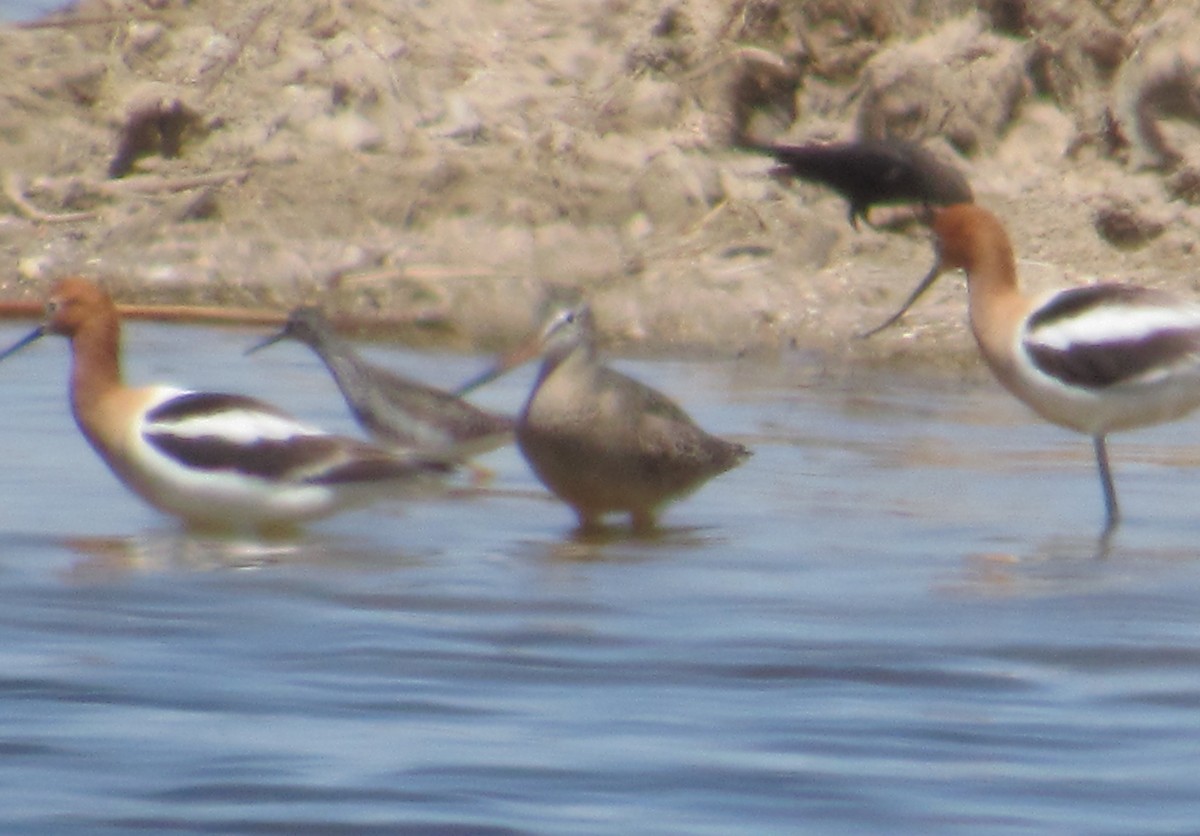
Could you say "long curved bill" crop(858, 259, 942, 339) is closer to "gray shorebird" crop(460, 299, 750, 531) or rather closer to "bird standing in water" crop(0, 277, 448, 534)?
"gray shorebird" crop(460, 299, 750, 531)

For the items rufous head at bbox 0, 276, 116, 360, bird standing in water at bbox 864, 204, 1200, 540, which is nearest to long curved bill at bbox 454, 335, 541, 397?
rufous head at bbox 0, 276, 116, 360

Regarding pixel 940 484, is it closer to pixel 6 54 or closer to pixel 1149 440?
pixel 1149 440

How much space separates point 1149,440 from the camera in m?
10.2

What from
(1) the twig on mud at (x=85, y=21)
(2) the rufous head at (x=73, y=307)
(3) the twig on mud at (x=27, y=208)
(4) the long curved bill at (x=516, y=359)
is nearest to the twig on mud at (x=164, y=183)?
(3) the twig on mud at (x=27, y=208)

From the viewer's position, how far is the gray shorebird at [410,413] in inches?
370

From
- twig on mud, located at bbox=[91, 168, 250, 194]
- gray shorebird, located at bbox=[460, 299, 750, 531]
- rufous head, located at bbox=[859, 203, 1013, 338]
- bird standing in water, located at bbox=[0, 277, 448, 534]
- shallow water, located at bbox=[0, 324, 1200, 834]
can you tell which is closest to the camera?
shallow water, located at bbox=[0, 324, 1200, 834]

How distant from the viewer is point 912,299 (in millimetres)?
10648

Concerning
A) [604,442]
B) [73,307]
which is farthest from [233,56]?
[604,442]

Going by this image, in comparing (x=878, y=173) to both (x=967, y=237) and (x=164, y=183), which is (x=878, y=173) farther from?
(x=164, y=183)

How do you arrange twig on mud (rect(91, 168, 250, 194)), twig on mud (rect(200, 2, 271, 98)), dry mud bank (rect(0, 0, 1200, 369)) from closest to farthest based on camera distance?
dry mud bank (rect(0, 0, 1200, 369))
twig on mud (rect(91, 168, 250, 194))
twig on mud (rect(200, 2, 271, 98))

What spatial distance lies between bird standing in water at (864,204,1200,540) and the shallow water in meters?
0.31

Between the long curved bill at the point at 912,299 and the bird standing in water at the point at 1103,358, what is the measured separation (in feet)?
3.34

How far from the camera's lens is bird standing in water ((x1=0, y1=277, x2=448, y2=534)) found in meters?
7.98

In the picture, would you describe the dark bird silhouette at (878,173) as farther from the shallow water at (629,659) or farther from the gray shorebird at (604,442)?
the gray shorebird at (604,442)
